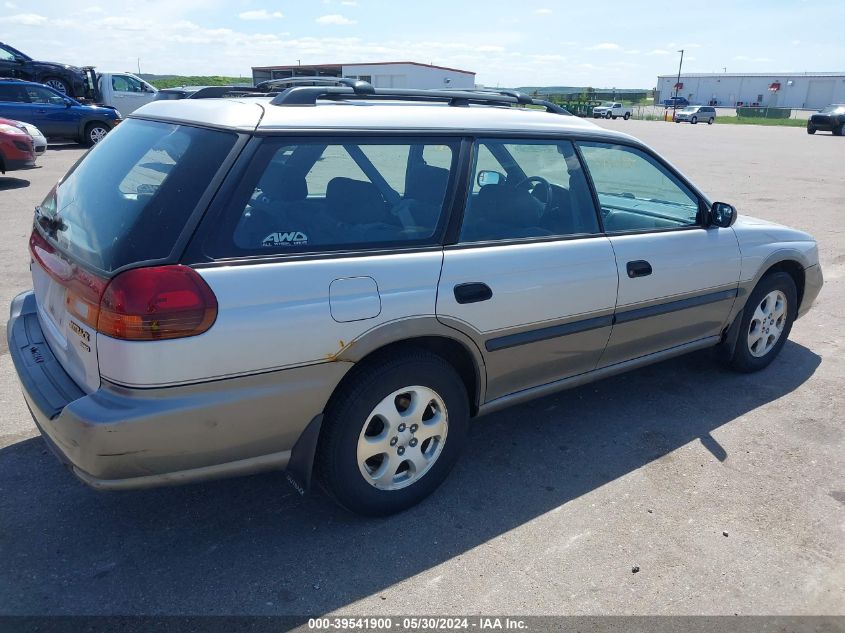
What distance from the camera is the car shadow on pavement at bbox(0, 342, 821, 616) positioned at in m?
2.56

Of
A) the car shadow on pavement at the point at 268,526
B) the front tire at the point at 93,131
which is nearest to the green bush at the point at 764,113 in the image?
the front tire at the point at 93,131

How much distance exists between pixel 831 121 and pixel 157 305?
41.3 metres

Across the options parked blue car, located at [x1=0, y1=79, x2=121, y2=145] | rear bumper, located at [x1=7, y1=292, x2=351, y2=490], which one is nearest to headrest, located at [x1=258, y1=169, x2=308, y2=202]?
rear bumper, located at [x1=7, y1=292, x2=351, y2=490]

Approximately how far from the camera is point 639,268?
367 cm

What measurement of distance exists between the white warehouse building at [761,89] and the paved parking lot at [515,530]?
96.2m

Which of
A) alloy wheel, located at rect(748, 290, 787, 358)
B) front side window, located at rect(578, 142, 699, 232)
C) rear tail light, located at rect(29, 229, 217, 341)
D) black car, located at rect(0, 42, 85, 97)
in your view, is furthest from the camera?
black car, located at rect(0, 42, 85, 97)

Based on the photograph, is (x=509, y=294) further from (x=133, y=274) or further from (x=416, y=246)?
(x=133, y=274)

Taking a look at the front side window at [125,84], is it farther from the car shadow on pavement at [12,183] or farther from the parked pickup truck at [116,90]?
the car shadow on pavement at [12,183]

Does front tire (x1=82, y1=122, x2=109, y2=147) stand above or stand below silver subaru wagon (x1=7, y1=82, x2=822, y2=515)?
below

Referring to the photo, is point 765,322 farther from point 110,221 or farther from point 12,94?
point 12,94

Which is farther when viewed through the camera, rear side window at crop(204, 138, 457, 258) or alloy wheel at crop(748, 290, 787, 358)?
alloy wheel at crop(748, 290, 787, 358)

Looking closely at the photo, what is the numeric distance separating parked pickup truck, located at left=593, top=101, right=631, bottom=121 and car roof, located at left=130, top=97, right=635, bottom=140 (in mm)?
54883

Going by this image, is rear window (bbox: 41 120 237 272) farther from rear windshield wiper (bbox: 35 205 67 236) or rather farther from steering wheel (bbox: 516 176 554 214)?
steering wheel (bbox: 516 176 554 214)

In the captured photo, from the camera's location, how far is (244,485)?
10.7ft
